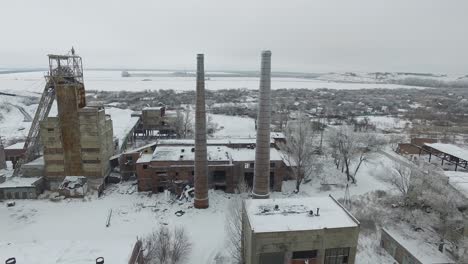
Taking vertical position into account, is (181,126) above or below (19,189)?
above

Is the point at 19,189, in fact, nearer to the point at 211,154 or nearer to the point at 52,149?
the point at 52,149

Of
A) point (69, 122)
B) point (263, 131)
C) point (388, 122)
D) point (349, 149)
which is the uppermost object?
point (263, 131)

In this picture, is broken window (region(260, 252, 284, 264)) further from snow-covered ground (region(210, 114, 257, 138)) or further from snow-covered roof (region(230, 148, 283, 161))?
snow-covered ground (region(210, 114, 257, 138))

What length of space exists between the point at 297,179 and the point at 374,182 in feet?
27.8

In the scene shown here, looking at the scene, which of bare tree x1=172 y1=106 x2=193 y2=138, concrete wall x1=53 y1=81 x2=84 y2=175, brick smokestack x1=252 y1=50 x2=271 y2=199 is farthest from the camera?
bare tree x1=172 y1=106 x2=193 y2=138

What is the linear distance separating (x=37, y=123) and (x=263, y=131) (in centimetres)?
2231

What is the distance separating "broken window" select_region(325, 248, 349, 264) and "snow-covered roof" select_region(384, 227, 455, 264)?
571 centimetres

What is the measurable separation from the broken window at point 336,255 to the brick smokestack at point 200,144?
11.5 meters

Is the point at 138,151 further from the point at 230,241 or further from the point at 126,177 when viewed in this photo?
the point at 230,241

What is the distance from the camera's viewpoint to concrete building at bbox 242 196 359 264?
1436 centimetres

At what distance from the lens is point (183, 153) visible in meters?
29.5

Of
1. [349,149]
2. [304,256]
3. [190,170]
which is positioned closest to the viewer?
[304,256]

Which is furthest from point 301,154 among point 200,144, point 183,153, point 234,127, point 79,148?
point 234,127

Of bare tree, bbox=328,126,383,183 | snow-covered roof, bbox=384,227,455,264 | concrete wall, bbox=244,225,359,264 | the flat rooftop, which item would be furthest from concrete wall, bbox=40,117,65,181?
snow-covered roof, bbox=384,227,455,264
